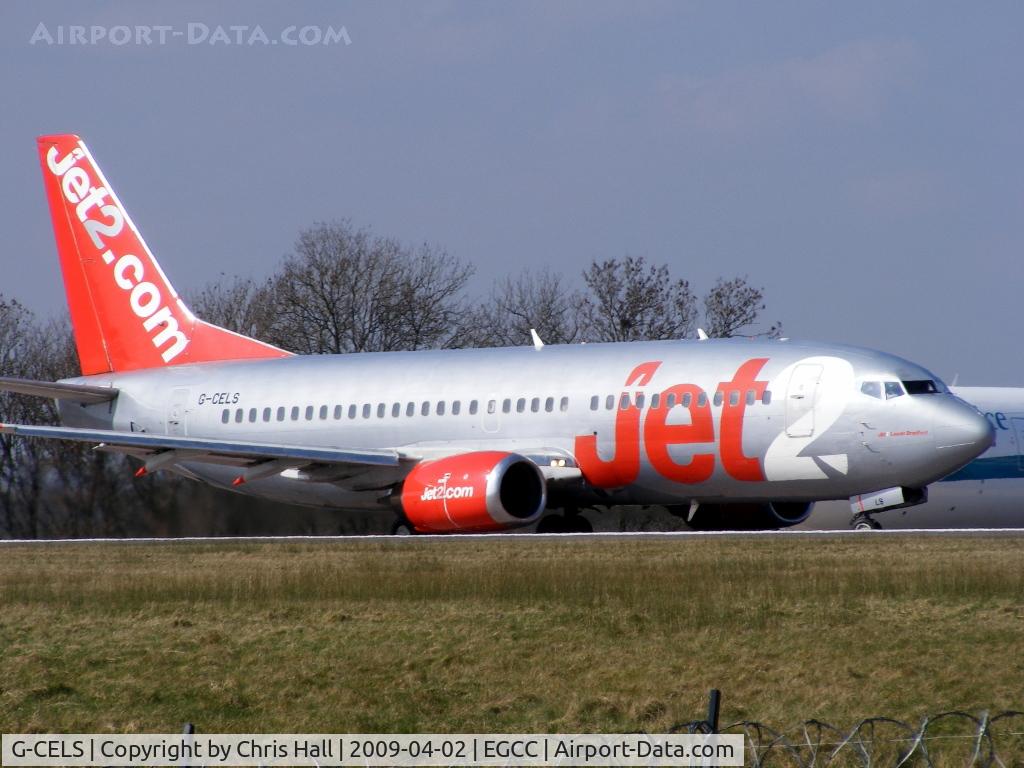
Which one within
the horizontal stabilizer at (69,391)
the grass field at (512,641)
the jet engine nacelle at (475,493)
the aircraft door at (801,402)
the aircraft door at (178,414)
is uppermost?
the horizontal stabilizer at (69,391)

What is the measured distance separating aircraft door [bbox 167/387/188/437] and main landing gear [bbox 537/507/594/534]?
7668 millimetres

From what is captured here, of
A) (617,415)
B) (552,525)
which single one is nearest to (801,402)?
(617,415)

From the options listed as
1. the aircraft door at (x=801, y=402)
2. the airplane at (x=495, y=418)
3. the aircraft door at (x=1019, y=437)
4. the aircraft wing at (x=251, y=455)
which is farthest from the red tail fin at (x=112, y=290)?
the aircraft door at (x=1019, y=437)

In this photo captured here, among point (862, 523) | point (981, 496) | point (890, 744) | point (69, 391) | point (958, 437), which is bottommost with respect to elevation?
point (890, 744)

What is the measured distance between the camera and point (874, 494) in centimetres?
3108

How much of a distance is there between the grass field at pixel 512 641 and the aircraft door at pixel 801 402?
5700 millimetres

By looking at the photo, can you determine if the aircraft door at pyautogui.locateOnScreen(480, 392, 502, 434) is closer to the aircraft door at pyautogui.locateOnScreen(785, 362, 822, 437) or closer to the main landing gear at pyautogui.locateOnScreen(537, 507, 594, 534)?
the main landing gear at pyautogui.locateOnScreen(537, 507, 594, 534)

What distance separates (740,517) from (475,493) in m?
5.89

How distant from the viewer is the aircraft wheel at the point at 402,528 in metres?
31.2

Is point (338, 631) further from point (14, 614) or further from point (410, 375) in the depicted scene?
point (410, 375)

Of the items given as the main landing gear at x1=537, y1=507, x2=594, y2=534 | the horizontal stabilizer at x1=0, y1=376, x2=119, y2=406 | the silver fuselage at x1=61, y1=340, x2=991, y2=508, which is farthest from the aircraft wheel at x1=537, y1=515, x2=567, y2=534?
the horizontal stabilizer at x1=0, y1=376, x2=119, y2=406

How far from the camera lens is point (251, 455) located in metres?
30.8

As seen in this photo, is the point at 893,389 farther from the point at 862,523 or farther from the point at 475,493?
the point at 475,493

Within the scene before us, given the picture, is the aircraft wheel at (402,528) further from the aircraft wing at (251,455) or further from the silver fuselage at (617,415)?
the aircraft wing at (251,455)
